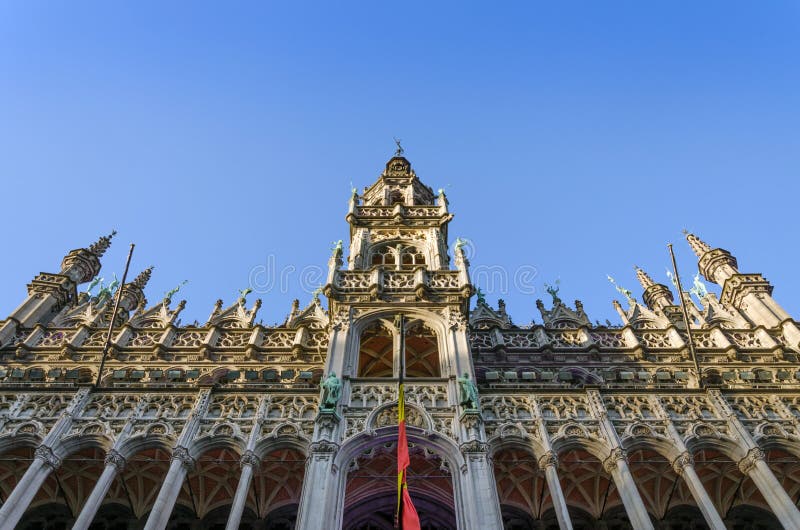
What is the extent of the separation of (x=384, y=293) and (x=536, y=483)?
27.8 feet

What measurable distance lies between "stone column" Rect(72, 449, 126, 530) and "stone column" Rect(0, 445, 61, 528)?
130cm

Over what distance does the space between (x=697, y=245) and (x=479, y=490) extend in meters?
27.7

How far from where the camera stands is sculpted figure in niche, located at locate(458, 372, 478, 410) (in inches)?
765

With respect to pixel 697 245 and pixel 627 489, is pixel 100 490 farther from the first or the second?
pixel 697 245

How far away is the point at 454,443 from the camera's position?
18.5 metres

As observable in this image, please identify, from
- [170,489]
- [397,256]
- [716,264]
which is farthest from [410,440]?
[716,264]

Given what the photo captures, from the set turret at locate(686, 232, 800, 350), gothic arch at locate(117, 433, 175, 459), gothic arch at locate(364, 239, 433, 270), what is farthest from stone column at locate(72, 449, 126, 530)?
turret at locate(686, 232, 800, 350)

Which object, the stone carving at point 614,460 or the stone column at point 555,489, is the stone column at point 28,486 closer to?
the stone column at point 555,489

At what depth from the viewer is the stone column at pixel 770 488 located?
647 inches

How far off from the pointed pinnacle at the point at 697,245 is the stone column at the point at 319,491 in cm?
2780

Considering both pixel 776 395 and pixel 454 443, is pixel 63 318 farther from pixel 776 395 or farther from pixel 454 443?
pixel 776 395

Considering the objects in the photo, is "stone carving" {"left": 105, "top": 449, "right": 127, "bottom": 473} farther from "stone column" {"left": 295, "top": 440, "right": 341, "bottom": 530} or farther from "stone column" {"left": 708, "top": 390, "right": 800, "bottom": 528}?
"stone column" {"left": 708, "top": 390, "right": 800, "bottom": 528}

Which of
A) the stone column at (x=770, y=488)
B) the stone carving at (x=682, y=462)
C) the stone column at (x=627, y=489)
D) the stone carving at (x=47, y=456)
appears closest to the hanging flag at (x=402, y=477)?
the stone column at (x=627, y=489)

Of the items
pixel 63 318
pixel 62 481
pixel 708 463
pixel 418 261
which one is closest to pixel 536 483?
pixel 708 463
